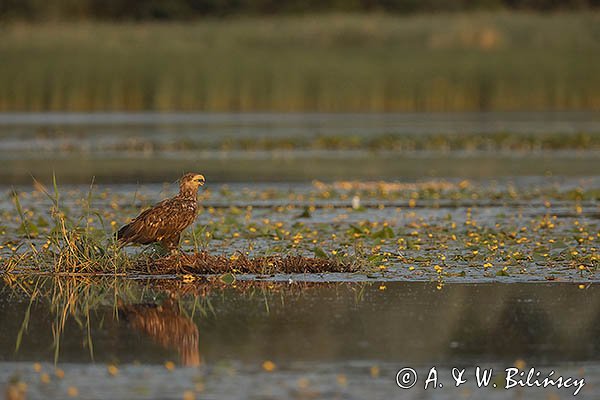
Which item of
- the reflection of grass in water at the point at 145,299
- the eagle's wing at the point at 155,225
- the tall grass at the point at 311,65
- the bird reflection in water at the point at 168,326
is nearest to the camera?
the bird reflection in water at the point at 168,326

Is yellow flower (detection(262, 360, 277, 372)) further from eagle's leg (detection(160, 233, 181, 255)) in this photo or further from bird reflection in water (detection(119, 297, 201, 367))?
eagle's leg (detection(160, 233, 181, 255))

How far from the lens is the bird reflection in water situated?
8484 millimetres

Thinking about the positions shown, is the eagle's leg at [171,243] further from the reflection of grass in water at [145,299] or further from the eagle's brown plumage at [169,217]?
the reflection of grass in water at [145,299]

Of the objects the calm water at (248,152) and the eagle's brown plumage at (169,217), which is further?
the calm water at (248,152)

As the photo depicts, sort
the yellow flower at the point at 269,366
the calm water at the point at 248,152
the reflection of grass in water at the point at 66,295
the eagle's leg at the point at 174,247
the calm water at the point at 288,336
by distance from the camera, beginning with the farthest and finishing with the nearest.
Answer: the calm water at the point at 248,152
the eagle's leg at the point at 174,247
the reflection of grass in water at the point at 66,295
the yellow flower at the point at 269,366
the calm water at the point at 288,336

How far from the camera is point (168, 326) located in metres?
9.37

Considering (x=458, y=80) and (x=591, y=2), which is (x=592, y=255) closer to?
(x=458, y=80)

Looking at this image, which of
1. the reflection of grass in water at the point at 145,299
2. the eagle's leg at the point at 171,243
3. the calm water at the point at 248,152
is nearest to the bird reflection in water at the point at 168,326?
the reflection of grass in water at the point at 145,299

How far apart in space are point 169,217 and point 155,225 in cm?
15

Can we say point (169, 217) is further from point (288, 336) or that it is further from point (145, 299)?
point (288, 336)

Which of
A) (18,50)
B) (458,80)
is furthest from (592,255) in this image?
(18,50)

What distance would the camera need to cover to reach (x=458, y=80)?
4638cm

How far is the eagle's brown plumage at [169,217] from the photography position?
1141 centimetres

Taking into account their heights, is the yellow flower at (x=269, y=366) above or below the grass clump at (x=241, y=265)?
below
